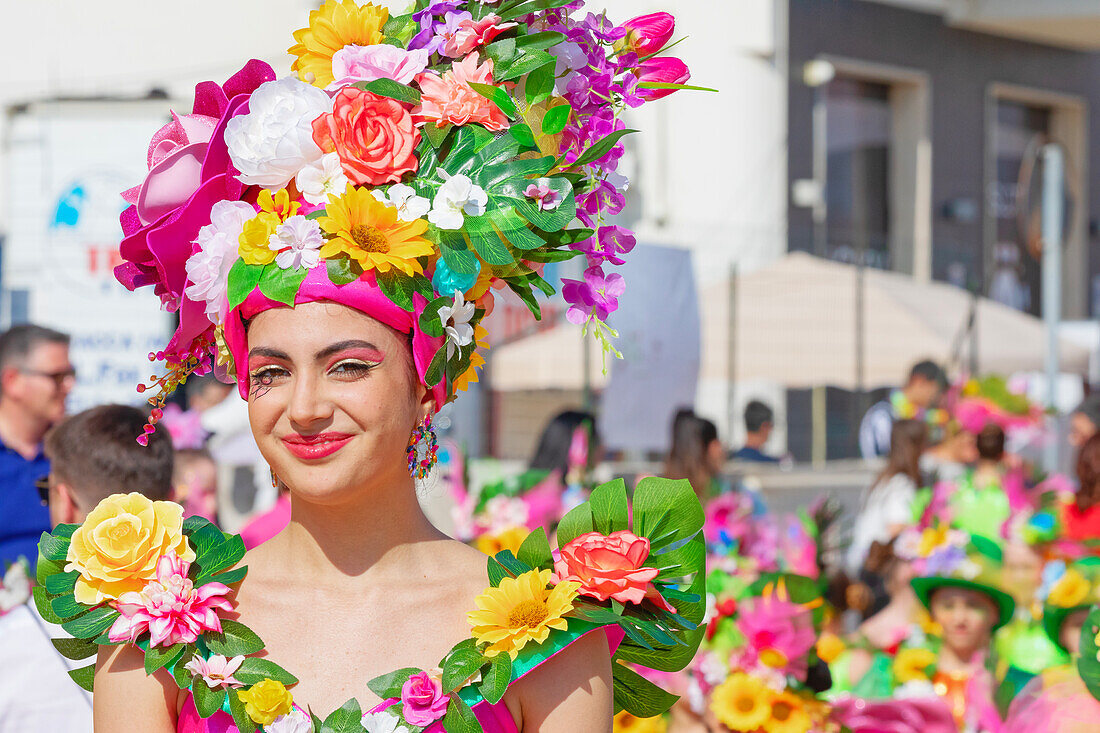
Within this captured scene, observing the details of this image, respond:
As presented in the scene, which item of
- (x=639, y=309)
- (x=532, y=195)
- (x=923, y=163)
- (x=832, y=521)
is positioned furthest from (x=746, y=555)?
(x=923, y=163)

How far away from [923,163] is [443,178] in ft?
48.1

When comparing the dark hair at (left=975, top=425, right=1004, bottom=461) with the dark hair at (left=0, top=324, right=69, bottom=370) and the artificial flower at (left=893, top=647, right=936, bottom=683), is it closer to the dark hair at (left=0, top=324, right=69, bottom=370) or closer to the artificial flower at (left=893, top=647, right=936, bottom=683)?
the artificial flower at (left=893, top=647, right=936, bottom=683)

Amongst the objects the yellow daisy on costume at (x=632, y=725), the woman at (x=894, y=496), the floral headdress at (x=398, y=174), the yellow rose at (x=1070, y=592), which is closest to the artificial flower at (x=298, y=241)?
the floral headdress at (x=398, y=174)

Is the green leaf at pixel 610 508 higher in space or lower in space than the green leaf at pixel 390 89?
lower

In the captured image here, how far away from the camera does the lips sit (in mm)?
1885

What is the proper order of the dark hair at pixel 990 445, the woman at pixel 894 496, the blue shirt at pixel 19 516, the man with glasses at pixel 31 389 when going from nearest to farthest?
the blue shirt at pixel 19 516 < the man with glasses at pixel 31 389 < the woman at pixel 894 496 < the dark hair at pixel 990 445

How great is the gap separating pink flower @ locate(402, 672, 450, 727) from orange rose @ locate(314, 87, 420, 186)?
0.71m

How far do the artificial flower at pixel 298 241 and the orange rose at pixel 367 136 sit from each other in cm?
10

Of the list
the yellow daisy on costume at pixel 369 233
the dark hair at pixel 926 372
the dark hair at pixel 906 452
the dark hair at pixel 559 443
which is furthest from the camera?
the dark hair at pixel 926 372

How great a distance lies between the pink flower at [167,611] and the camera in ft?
6.23

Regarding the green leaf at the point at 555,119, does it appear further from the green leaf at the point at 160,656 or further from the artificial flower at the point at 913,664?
the artificial flower at the point at 913,664

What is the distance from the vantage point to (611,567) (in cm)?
195

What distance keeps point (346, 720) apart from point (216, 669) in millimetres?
201

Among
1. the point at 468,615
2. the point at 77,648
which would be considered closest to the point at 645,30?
the point at 468,615
